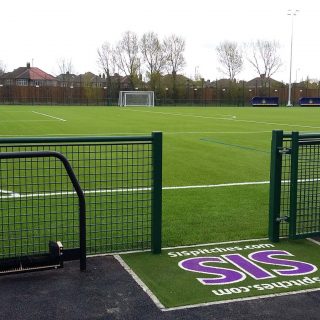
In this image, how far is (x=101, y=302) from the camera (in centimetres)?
421

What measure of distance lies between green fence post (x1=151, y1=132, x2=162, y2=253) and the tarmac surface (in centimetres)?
69

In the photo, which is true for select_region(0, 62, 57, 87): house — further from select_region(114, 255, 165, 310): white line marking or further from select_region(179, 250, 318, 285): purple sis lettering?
select_region(179, 250, 318, 285): purple sis lettering

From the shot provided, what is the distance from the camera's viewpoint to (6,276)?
15.5 ft

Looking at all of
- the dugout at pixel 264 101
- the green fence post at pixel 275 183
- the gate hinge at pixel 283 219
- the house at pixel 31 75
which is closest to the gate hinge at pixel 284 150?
the green fence post at pixel 275 183

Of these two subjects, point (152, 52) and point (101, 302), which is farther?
point (152, 52)

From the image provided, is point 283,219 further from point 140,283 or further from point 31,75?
point 31,75

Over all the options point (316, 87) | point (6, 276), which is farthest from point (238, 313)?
point (316, 87)

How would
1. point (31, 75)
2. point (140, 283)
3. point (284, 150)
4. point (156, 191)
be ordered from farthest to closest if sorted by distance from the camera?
point (31, 75) < point (284, 150) < point (156, 191) < point (140, 283)

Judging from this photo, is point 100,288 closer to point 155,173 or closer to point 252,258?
point 155,173

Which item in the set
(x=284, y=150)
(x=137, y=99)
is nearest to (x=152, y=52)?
(x=137, y=99)

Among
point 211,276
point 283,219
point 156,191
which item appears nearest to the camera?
point 211,276

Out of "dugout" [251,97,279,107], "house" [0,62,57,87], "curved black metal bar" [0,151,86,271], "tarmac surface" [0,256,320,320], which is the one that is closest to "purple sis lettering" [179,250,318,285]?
"tarmac surface" [0,256,320,320]

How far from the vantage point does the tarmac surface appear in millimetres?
3981

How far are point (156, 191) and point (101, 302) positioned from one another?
150 centimetres
